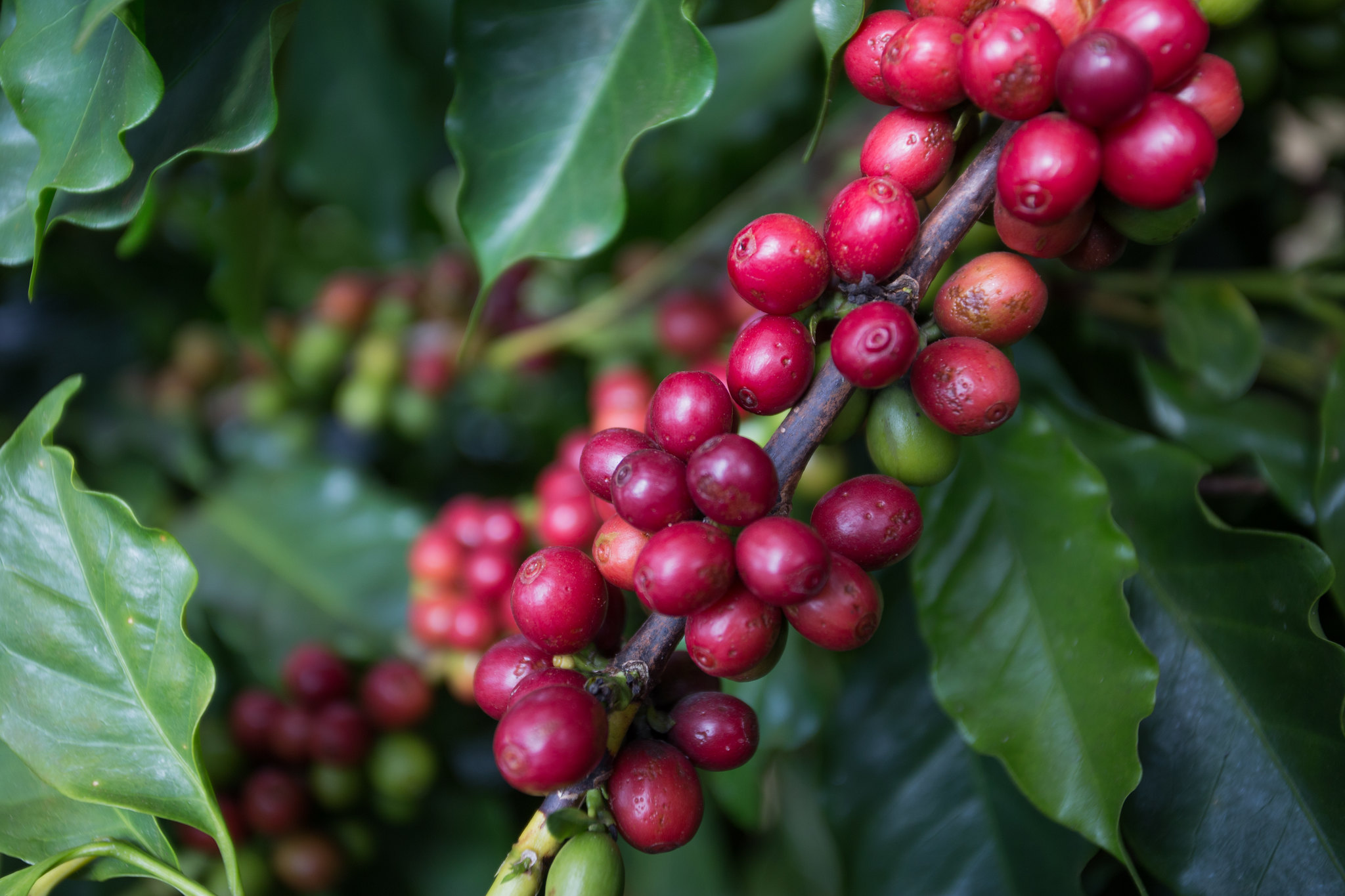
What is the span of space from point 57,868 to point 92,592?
0.20 metres

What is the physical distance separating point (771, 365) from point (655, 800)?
0.79ft

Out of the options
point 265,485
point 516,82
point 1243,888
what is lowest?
point 265,485

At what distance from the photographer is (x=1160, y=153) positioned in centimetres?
45

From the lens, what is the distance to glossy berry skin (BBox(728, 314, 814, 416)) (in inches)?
19.0

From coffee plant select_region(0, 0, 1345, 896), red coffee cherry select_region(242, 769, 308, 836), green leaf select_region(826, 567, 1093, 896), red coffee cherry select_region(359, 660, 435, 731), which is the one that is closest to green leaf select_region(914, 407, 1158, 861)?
coffee plant select_region(0, 0, 1345, 896)

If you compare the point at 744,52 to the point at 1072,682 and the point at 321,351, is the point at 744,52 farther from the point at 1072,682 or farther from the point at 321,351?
the point at 1072,682

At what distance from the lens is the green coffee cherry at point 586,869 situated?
449mm

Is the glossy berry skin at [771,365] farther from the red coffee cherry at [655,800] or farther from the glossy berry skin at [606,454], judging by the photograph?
the red coffee cherry at [655,800]

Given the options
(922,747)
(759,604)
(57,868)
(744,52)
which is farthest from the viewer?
(744,52)

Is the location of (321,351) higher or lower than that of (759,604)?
lower

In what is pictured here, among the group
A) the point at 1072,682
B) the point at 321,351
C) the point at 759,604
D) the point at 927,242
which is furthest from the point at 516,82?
the point at 321,351

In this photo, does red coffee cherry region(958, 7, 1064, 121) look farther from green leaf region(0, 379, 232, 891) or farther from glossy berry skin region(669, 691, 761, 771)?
green leaf region(0, 379, 232, 891)

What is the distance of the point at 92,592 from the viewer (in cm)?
63

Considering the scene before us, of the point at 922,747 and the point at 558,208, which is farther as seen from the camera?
the point at 922,747
